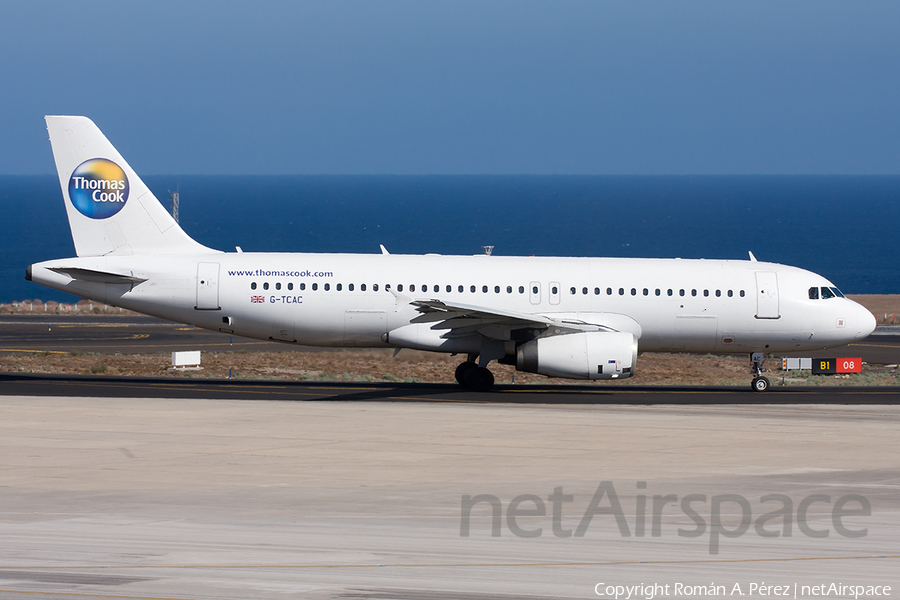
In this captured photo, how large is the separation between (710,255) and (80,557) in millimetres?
145498

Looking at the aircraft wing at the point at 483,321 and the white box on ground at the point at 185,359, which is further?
the white box on ground at the point at 185,359

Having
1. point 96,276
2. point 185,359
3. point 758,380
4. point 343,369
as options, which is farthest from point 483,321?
point 185,359

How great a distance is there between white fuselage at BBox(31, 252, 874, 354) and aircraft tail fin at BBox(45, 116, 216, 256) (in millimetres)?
662

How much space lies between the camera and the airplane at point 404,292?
1261 inches

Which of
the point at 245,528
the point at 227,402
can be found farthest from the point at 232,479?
the point at 227,402

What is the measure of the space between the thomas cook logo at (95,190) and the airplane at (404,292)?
0.03 meters

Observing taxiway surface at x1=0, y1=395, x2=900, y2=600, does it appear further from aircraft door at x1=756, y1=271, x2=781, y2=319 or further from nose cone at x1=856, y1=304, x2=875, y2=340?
nose cone at x1=856, y1=304, x2=875, y2=340

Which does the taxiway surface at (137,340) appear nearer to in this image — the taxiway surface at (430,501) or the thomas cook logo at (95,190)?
the thomas cook logo at (95,190)

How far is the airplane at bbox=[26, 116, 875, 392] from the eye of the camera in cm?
3203

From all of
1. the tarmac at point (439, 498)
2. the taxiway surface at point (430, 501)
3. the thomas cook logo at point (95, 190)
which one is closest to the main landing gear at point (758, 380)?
the tarmac at point (439, 498)

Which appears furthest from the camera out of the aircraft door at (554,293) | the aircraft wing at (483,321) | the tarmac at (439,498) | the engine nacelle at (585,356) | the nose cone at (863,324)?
the nose cone at (863,324)

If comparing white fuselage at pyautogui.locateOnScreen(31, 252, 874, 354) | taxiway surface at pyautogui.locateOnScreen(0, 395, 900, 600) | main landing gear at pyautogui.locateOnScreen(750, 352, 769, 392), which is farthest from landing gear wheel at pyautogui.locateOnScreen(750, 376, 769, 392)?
taxiway surface at pyautogui.locateOnScreen(0, 395, 900, 600)

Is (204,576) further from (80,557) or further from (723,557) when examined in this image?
(723,557)

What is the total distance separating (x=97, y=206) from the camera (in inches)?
1293
